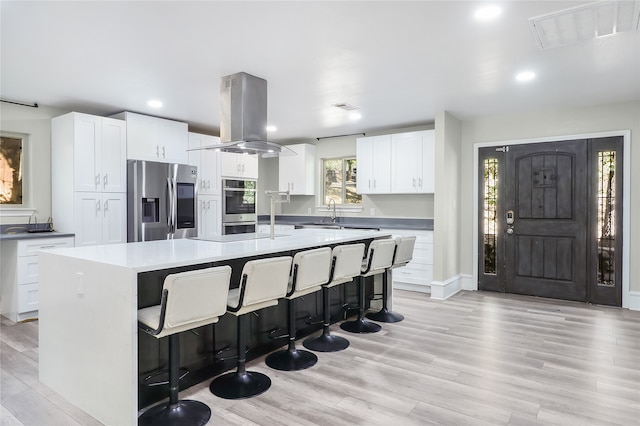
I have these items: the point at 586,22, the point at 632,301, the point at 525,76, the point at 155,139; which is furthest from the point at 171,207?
the point at 632,301

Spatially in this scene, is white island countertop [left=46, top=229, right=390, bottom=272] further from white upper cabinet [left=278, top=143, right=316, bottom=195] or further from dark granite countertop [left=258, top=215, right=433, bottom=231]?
white upper cabinet [left=278, top=143, right=316, bottom=195]

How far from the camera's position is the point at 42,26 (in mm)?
2797

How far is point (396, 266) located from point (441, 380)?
5.00 ft

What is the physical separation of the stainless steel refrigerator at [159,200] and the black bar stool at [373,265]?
9.20ft

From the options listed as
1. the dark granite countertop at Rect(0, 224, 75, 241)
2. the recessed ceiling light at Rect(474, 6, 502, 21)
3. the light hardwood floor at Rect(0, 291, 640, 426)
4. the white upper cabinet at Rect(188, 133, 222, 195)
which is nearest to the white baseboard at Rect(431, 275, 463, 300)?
the light hardwood floor at Rect(0, 291, 640, 426)

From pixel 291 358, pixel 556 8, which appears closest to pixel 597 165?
pixel 556 8

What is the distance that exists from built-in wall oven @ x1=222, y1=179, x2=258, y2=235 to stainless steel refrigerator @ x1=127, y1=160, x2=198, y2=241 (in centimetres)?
74

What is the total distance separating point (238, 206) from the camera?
6.66 meters

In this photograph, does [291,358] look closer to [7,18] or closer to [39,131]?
Result: [7,18]

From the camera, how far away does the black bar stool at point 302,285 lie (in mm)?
2900

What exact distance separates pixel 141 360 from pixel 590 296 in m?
5.29

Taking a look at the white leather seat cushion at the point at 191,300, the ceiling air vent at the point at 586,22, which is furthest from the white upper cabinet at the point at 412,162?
the white leather seat cushion at the point at 191,300

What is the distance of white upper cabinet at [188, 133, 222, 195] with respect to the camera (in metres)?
5.94

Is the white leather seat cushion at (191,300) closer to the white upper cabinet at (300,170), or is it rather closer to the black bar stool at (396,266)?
the black bar stool at (396,266)
